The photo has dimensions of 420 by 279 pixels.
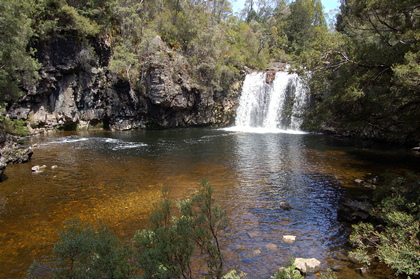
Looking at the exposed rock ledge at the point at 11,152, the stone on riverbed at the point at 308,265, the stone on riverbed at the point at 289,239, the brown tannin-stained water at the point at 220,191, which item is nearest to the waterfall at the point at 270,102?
the brown tannin-stained water at the point at 220,191

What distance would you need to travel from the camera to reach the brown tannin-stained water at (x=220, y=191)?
24.3 feet

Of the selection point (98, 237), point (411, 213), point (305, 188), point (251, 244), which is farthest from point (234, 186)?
point (98, 237)

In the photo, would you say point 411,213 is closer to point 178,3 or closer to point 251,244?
point 251,244

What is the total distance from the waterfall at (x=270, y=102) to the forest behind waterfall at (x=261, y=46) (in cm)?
307

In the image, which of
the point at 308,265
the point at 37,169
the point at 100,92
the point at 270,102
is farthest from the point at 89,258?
the point at 100,92

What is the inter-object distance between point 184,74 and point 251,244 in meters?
32.2

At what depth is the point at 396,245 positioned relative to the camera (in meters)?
6.20

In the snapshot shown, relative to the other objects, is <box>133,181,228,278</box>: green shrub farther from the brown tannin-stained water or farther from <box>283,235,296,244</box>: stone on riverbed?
<box>283,235,296,244</box>: stone on riverbed

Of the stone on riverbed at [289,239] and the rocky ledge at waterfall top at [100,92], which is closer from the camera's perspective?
the stone on riverbed at [289,239]

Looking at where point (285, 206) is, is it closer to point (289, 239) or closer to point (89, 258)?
point (289, 239)

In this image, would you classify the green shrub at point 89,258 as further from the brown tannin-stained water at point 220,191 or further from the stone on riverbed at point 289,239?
the stone on riverbed at point 289,239

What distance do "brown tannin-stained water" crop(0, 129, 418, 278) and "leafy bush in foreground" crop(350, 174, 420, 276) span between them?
0.47 m

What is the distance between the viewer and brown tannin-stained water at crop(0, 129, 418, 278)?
7.41 metres

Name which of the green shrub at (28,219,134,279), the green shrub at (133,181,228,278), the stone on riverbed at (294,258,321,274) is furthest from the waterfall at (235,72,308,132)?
the green shrub at (28,219,134,279)
